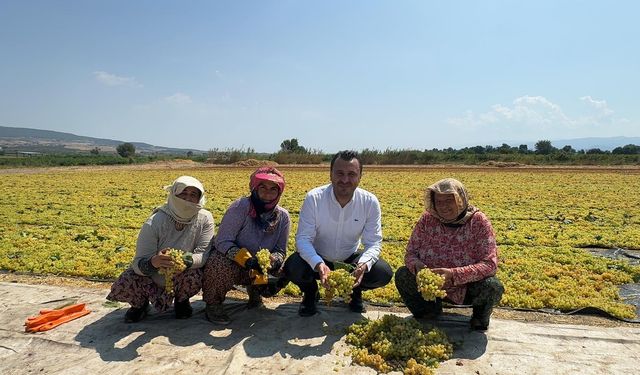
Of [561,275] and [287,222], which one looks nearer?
[287,222]

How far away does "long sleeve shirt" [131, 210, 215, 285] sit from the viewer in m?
4.59

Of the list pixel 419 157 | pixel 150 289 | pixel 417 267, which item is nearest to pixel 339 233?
pixel 417 267

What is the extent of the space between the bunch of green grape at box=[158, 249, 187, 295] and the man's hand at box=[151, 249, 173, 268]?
0.03m

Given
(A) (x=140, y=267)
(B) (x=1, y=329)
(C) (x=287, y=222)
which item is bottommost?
(B) (x=1, y=329)

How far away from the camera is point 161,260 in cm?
435

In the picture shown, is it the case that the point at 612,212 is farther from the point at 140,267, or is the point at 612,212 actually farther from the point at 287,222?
the point at 140,267

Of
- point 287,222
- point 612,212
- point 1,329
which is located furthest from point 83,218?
point 612,212

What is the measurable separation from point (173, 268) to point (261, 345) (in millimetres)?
1170

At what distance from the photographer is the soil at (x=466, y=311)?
4883mm

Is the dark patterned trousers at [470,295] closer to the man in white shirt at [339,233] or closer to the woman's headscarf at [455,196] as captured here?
the man in white shirt at [339,233]

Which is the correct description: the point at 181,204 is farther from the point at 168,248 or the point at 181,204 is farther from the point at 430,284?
the point at 430,284

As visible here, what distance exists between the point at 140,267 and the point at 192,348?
1.04 m

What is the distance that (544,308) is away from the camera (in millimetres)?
5367

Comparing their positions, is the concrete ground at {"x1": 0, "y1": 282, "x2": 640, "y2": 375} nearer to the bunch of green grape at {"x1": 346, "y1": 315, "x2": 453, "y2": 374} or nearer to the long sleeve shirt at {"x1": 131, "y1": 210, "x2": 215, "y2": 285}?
the bunch of green grape at {"x1": 346, "y1": 315, "x2": 453, "y2": 374}
